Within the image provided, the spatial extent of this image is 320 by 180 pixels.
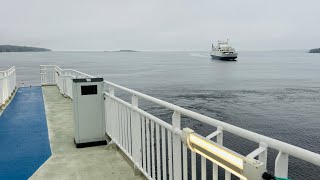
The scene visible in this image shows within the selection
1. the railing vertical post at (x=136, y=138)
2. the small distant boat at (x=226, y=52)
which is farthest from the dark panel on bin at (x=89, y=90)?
the small distant boat at (x=226, y=52)

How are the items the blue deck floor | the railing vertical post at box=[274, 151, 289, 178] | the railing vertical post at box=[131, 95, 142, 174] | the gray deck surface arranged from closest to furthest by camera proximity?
1. the railing vertical post at box=[274, 151, 289, 178]
2. the railing vertical post at box=[131, 95, 142, 174]
3. the gray deck surface
4. the blue deck floor

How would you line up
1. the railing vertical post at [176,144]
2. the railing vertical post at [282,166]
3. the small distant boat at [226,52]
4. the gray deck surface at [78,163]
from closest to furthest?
the railing vertical post at [282,166], the railing vertical post at [176,144], the gray deck surface at [78,163], the small distant boat at [226,52]

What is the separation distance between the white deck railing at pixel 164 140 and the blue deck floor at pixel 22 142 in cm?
145

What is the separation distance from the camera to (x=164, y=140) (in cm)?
385

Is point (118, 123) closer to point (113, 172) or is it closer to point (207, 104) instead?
point (113, 172)

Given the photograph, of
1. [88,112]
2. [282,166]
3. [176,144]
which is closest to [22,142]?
[88,112]

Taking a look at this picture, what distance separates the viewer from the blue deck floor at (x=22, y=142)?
5264mm

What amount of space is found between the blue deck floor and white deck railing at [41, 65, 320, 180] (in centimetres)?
145

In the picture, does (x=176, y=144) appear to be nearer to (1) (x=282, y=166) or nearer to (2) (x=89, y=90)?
(1) (x=282, y=166)

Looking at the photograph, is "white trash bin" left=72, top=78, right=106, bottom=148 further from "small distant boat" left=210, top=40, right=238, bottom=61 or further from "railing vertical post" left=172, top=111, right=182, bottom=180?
"small distant boat" left=210, top=40, right=238, bottom=61

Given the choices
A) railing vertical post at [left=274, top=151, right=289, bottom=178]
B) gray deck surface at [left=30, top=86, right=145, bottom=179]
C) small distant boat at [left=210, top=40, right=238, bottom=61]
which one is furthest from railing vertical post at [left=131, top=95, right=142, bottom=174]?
small distant boat at [left=210, top=40, right=238, bottom=61]

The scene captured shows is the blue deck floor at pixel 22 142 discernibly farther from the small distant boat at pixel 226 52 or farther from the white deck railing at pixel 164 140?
the small distant boat at pixel 226 52

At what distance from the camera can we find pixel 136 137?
15.9 feet

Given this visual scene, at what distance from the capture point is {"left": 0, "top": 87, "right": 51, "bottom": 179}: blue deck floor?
5.26 m
